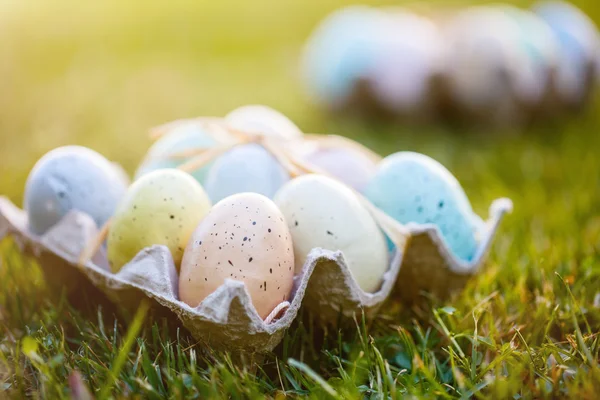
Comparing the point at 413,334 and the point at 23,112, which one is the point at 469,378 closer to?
the point at 413,334

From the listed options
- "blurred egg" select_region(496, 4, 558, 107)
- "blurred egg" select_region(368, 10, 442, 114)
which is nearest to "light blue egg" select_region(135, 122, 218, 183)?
"blurred egg" select_region(368, 10, 442, 114)

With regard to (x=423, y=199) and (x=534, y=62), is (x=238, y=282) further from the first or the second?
(x=534, y=62)

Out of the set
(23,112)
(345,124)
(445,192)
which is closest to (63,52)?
(23,112)

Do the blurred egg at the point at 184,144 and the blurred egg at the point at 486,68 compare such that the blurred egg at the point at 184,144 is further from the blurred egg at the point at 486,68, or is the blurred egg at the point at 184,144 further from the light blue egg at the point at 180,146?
the blurred egg at the point at 486,68

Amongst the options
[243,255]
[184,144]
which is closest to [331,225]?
[243,255]

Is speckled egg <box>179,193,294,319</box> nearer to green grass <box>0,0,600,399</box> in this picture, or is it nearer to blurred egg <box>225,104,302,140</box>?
green grass <box>0,0,600,399</box>

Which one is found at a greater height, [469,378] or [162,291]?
[162,291]
